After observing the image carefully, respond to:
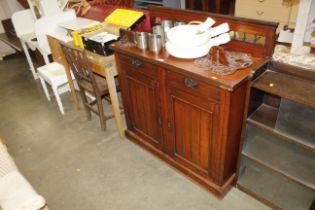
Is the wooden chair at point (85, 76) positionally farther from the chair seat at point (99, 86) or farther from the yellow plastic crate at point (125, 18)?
the yellow plastic crate at point (125, 18)

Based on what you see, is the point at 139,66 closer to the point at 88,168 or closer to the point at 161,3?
the point at 88,168

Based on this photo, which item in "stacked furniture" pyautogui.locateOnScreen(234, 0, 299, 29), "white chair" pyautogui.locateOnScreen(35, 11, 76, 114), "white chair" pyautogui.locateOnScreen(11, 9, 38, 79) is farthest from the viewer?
"white chair" pyautogui.locateOnScreen(11, 9, 38, 79)

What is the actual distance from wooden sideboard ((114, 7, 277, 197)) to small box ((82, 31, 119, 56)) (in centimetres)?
22

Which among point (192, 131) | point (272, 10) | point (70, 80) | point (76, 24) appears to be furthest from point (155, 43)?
point (272, 10)

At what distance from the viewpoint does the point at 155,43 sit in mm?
1753

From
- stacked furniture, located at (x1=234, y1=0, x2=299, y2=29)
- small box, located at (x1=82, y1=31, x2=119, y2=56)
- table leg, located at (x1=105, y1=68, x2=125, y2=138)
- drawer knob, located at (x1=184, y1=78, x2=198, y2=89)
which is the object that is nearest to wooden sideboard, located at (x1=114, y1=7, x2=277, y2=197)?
drawer knob, located at (x1=184, y1=78, x2=198, y2=89)

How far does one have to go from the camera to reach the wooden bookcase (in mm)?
1371

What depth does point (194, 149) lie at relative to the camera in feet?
6.00

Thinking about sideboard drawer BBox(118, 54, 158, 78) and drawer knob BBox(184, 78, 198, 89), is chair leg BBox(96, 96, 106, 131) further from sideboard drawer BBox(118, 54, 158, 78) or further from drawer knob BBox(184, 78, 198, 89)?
drawer knob BBox(184, 78, 198, 89)

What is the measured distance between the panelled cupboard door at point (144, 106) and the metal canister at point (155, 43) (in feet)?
0.67

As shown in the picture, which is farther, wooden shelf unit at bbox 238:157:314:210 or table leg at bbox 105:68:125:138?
table leg at bbox 105:68:125:138

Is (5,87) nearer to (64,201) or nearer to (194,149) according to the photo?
(64,201)

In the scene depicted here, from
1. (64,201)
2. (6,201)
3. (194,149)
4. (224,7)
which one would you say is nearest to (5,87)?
(64,201)

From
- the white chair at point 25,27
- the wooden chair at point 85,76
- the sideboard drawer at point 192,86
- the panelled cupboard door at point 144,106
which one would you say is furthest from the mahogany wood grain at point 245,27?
the white chair at point 25,27
